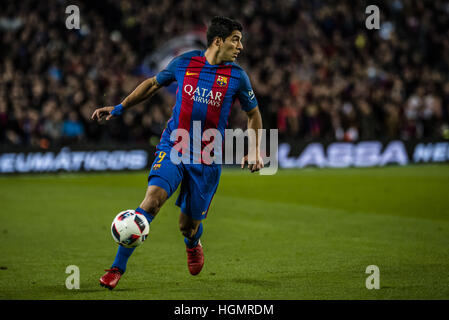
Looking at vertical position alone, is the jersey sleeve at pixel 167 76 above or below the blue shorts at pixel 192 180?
above

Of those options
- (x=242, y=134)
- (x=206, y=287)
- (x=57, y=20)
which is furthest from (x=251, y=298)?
(x=57, y=20)

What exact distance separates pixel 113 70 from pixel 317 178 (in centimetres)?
808

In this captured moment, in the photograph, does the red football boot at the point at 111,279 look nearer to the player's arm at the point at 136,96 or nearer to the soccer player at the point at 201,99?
the soccer player at the point at 201,99

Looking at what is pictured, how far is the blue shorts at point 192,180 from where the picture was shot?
661 centimetres

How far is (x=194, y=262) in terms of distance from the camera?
7.12 m

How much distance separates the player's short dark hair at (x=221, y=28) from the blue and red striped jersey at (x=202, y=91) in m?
0.29

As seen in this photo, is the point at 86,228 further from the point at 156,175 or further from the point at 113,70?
the point at 113,70

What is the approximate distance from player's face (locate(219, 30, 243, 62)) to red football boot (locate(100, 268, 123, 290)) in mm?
2448

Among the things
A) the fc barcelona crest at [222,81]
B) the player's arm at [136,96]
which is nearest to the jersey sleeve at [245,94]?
the fc barcelona crest at [222,81]

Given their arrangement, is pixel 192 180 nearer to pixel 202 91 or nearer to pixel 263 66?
pixel 202 91

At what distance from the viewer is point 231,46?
22.5ft

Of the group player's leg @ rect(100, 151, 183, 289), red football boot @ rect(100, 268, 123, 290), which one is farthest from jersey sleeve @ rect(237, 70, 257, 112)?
red football boot @ rect(100, 268, 123, 290)

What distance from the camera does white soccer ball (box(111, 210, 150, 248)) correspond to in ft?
19.8

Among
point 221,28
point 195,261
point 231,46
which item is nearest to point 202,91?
point 231,46
